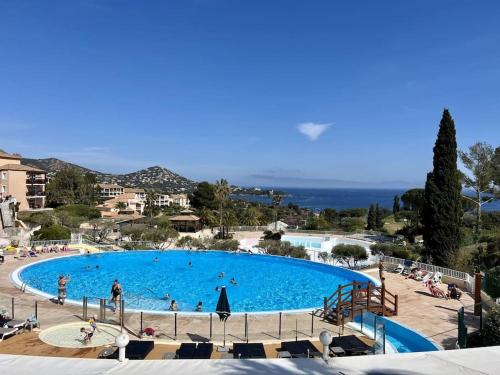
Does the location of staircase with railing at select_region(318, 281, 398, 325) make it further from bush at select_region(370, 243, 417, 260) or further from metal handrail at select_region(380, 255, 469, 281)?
bush at select_region(370, 243, 417, 260)

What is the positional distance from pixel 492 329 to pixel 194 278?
668 inches

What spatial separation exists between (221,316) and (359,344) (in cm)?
416

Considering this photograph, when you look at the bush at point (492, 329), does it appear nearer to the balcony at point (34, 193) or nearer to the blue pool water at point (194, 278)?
the blue pool water at point (194, 278)

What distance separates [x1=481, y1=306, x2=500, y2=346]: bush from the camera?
946cm

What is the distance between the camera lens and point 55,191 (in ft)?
217

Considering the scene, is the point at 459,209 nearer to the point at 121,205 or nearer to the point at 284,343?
the point at 284,343

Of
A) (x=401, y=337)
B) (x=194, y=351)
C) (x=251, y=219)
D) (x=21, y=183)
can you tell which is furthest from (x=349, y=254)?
(x=21, y=183)

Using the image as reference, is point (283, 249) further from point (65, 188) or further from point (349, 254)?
point (65, 188)

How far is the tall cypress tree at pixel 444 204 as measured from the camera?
23.8 metres

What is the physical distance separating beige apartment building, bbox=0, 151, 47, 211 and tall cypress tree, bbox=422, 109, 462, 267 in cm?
5215

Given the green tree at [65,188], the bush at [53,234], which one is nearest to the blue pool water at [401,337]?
the bush at [53,234]

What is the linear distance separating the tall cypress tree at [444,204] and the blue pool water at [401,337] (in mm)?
13000


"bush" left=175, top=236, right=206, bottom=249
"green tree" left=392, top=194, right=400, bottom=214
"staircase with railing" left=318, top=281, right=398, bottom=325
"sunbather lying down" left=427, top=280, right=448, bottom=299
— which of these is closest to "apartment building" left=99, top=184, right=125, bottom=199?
"green tree" left=392, top=194, right=400, bottom=214

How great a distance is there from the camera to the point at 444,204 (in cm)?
2427
